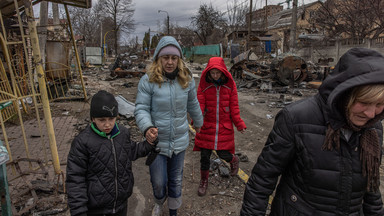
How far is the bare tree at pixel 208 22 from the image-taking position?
4256 centimetres

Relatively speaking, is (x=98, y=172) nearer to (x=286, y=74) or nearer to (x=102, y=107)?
(x=102, y=107)

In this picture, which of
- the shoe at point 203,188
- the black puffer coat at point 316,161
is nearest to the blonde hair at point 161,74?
the black puffer coat at point 316,161

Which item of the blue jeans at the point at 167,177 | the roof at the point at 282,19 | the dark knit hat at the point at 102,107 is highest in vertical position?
the roof at the point at 282,19

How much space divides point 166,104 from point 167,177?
80 cm

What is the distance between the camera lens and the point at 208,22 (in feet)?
142

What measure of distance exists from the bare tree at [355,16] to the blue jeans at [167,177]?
18797 millimetres

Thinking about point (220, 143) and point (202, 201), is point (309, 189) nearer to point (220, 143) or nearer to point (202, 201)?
point (220, 143)

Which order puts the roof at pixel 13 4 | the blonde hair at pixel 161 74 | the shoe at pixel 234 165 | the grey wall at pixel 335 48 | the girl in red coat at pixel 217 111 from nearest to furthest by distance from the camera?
the blonde hair at pixel 161 74 → the girl in red coat at pixel 217 111 → the shoe at pixel 234 165 → the roof at pixel 13 4 → the grey wall at pixel 335 48

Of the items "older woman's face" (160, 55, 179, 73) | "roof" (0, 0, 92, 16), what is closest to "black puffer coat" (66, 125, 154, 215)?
"older woman's face" (160, 55, 179, 73)

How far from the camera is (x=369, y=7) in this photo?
16.1m

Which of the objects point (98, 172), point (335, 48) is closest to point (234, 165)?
point (98, 172)

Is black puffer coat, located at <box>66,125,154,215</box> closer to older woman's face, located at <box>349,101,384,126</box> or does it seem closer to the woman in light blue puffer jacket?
the woman in light blue puffer jacket

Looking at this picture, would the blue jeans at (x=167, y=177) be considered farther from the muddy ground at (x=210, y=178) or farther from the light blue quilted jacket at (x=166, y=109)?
the muddy ground at (x=210, y=178)

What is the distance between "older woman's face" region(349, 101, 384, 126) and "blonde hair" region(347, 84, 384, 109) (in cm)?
3
